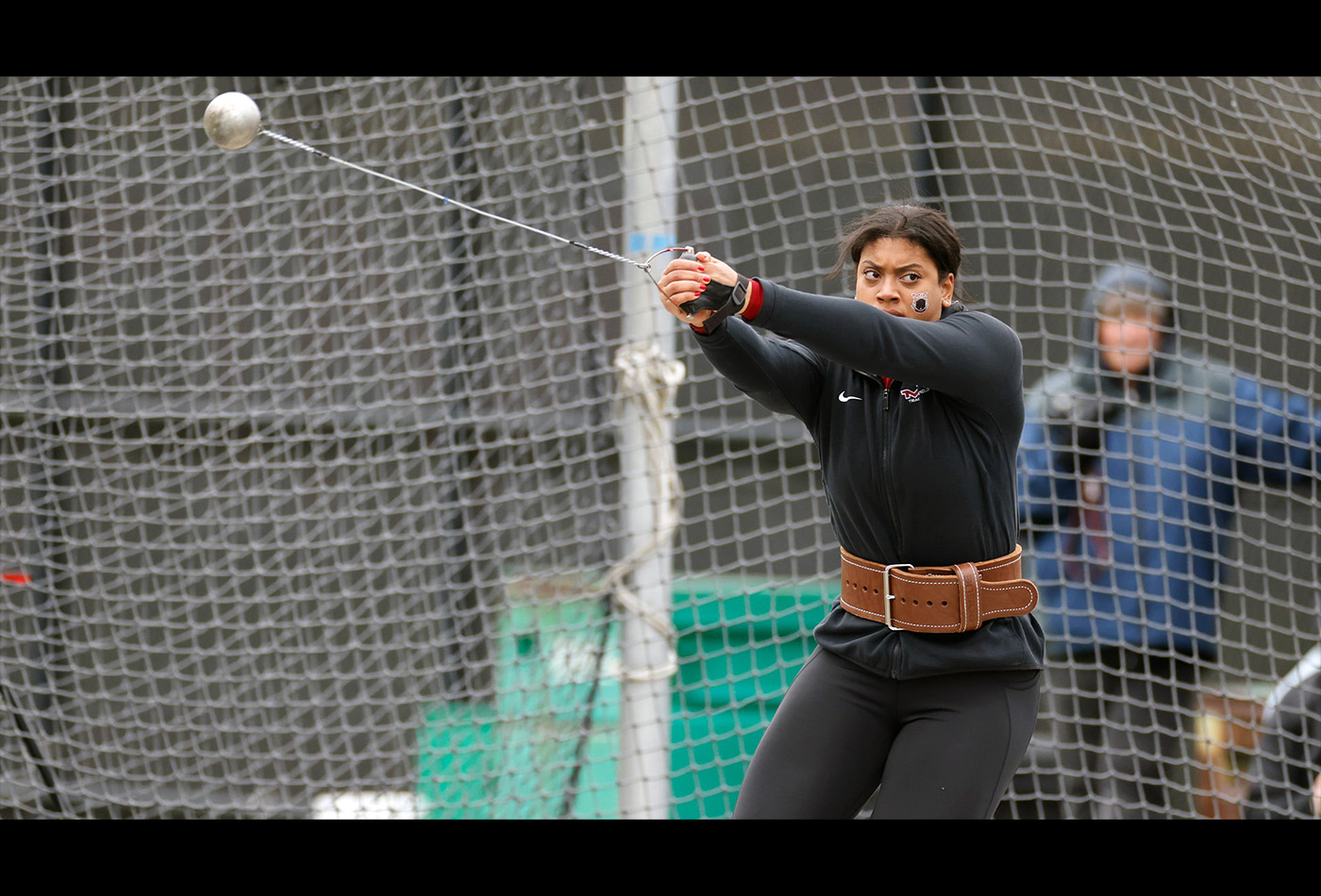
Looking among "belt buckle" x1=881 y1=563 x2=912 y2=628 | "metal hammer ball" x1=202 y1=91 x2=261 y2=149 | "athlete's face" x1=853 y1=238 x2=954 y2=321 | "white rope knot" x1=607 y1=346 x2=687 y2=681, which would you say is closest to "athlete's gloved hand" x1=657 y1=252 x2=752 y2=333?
"athlete's face" x1=853 y1=238 x2=954 y2=321

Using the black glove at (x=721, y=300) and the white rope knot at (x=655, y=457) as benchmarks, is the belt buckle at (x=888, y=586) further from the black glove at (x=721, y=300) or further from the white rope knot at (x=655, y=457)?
the white rope knot at (x=655, y=457)

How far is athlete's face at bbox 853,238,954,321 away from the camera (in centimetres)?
207

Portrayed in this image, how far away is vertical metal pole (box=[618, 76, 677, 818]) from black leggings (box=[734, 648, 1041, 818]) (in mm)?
1649

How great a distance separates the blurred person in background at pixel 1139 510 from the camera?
3.60 metres

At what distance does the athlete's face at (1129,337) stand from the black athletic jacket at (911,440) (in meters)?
1.74

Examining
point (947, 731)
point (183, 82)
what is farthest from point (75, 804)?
point (947, 731)

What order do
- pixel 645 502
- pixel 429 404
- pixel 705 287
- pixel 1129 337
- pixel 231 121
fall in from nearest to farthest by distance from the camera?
pixel 705 287
pixel 231 121
pixel 1129 337
pixel 645 502
pixel 429 404

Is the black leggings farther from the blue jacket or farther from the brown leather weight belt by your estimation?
the blue jacket

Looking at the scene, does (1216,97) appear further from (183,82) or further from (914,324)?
(183,82)

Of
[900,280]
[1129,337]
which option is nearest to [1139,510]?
[1129,337]

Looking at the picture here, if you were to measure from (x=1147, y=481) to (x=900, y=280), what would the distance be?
6.50ft

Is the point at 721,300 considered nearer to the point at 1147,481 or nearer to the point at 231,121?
the point at 231,121

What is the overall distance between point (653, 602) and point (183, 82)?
2526 millimetres

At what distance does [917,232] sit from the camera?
6.74 ft
